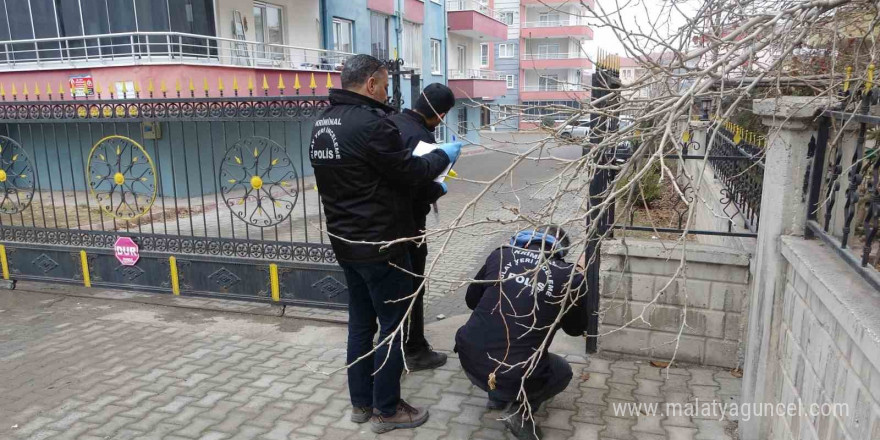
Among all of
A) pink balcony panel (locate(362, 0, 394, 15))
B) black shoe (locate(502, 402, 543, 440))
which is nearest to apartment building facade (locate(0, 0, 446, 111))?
pink balcony panel (locate(362, 0, 394, 15))

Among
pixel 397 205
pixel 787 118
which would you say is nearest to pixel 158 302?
pixel 397 205

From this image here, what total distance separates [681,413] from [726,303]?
877mm

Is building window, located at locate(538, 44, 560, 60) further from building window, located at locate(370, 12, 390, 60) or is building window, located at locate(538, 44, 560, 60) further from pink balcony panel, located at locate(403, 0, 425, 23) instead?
building window, located at locate(370, 12, 390, 60)

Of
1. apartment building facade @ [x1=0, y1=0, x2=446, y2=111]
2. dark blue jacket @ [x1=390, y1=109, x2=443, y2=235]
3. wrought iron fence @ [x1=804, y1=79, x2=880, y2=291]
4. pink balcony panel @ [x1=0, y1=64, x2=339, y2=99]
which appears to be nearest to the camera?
wrought iron fence @ [x1=804, y1=79, x2=880, y2=291]

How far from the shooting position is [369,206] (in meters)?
3.35

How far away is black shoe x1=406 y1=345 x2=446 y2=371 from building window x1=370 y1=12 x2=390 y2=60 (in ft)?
53.9

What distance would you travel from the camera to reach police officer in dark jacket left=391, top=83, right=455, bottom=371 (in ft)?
12.7

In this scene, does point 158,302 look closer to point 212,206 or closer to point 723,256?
point 723,256

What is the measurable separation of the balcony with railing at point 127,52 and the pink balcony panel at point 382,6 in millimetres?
6050

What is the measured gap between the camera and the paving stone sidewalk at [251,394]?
3508mm

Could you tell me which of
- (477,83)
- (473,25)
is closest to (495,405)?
(477,83)

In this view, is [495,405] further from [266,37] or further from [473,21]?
[473,21]

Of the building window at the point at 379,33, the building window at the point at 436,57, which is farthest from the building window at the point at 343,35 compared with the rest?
the building window at the point at 436,57

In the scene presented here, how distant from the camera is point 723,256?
13.0ft
